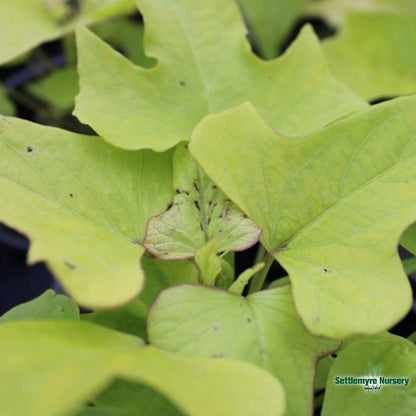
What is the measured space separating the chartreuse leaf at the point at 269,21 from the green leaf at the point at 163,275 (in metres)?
0.55

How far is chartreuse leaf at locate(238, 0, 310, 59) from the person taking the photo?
2.85 feet

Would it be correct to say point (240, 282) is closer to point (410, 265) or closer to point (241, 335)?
point (241, 335)

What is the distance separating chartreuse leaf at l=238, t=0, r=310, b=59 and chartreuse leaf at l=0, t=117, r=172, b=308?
514 mm

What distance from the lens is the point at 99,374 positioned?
24cm

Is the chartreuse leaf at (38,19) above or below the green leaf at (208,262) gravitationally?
above

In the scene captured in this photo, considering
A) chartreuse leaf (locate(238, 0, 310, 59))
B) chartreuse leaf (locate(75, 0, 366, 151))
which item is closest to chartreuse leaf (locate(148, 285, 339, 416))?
chartreuse leaf (locate(75, 0, 366, 151))

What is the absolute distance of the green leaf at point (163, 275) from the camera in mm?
400

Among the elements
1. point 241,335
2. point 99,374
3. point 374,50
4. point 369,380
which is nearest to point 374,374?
point 369,380

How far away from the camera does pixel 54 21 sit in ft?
2.20

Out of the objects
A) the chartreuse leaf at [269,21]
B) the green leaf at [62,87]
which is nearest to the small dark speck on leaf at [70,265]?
the green leaf at [62,87]

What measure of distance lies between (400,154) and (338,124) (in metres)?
0.05

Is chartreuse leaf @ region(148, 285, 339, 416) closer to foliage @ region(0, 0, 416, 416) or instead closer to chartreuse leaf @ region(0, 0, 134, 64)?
foliage @ region(0, 0, 416, 416)

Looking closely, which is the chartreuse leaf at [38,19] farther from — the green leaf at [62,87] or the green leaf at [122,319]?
the green leaf at [122,319]

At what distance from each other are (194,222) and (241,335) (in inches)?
3.9
